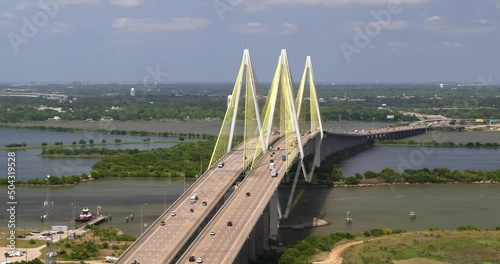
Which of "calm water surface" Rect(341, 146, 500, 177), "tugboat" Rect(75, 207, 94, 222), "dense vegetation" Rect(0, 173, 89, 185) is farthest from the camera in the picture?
"calm water surface" Rect(341, 146, 500, 177)

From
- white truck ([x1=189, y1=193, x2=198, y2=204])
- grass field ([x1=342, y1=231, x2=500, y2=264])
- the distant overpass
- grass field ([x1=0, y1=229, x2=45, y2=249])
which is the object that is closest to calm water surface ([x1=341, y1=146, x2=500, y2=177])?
the distant overpass

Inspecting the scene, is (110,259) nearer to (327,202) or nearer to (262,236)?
(262,236)

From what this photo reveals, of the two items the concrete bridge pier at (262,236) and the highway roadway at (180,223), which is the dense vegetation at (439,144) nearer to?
the highway roadway at (180,223)

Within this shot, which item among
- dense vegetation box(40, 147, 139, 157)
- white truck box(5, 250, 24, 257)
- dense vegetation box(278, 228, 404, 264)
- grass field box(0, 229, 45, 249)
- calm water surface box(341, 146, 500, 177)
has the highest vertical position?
dense vegetation box(40, 147, 139, 157)

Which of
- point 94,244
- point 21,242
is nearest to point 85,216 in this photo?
point 21,242

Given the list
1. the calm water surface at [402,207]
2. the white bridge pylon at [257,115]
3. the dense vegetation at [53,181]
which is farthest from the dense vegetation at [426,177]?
the dense vegetation at [53,181]

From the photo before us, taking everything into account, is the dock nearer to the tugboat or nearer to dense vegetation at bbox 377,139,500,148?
the tugboat

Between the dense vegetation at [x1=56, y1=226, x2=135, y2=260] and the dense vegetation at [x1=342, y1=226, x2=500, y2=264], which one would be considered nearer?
the dense vegetation at [x1=342, y1=226, x2=500, y2=264]
